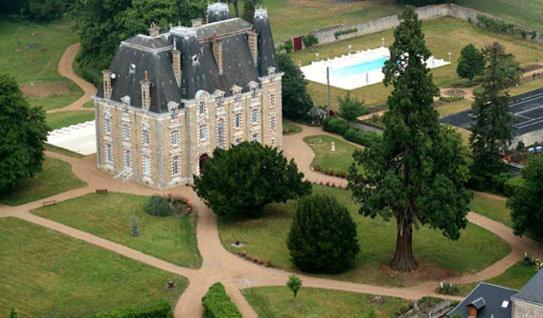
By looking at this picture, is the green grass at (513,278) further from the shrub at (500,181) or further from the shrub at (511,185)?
the shrub at (500,181)

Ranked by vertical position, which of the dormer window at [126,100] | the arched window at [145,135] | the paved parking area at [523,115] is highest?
the dormer window at [126,100]

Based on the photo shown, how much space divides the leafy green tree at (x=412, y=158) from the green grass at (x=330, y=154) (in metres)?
24.6

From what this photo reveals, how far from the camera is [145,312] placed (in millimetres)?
96312

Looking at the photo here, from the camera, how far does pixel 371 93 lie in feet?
518

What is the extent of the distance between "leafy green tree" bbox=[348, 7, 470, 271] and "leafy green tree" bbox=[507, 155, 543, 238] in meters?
7.41

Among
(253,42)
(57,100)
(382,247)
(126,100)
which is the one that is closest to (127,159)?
(126,100)

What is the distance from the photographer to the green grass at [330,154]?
5197 inches

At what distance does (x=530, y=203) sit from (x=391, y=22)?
81.5 m

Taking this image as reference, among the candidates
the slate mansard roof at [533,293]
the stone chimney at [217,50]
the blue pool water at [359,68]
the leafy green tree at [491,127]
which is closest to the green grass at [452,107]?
the blue pool water at [359,68]

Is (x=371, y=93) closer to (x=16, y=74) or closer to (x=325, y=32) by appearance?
(x=325, y=32)

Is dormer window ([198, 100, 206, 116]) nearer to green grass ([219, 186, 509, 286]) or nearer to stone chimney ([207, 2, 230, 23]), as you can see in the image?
stone chimney ([207, 2, 230, 23])

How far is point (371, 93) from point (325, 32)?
2617cm

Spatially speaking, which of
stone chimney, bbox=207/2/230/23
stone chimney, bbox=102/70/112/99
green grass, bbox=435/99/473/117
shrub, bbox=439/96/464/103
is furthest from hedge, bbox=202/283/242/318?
shrub, bbox=439/96/464/103

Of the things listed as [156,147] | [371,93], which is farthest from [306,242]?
[371,93]
